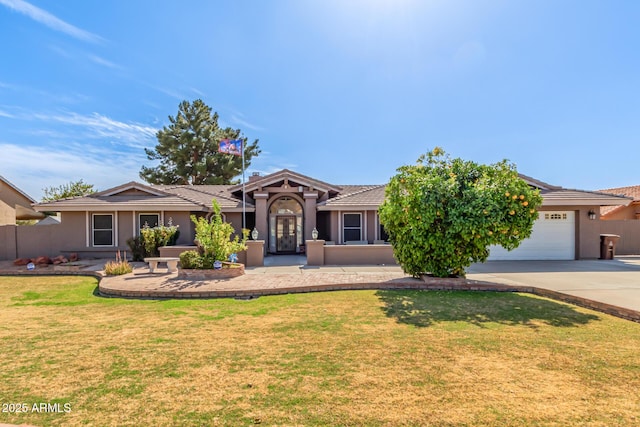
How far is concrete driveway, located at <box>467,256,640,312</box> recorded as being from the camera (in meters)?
8.23

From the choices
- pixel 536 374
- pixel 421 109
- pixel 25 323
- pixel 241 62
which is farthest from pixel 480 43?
pixel 25 323

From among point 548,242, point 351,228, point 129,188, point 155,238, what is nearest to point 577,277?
point 548,242

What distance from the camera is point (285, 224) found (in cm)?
1922

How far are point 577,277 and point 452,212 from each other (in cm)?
579

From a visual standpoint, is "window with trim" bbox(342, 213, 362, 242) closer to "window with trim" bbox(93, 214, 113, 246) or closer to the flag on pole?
the flag on pole

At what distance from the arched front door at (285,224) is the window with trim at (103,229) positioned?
8393 millimetres

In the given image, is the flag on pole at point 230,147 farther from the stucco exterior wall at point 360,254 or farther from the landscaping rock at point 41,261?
the landscaping rock at point 41,261

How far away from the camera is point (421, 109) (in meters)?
17.9

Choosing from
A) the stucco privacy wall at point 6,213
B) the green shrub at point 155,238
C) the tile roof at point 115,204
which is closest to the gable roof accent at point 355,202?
the tile roof at point 115,204

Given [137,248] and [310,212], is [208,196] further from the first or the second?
[310,212]

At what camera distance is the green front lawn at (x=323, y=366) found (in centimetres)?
328

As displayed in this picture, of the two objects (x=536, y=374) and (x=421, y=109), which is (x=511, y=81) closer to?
(x=421, y=109)

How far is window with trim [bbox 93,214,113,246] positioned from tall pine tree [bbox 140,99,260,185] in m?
16.9

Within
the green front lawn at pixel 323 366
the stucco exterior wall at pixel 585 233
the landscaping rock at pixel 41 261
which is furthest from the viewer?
the stucco exterior wall at pixel 585 233
